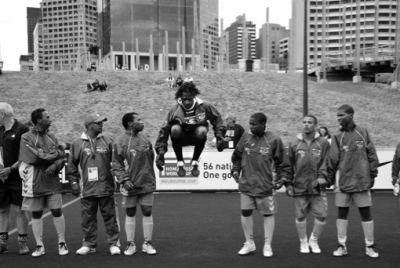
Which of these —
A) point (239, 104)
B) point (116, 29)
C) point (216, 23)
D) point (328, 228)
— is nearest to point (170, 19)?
point (116, 29)

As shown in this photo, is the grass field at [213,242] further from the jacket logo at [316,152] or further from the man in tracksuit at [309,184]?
the jacket logo at [316,152]

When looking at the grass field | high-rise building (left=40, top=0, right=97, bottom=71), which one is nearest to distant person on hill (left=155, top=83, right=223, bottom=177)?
the grass field

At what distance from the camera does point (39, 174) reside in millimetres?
6969

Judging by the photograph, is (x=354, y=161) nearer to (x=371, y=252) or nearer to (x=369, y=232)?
(x=369, y=232)

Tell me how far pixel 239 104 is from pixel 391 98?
37.2 ft

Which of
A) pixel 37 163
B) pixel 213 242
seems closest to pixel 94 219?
pixel 37 163

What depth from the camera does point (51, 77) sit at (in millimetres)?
37250

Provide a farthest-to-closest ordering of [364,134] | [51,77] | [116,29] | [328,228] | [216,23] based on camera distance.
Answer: [116,29]
[216,23]
[51,77]
[328,228]
[364,134]

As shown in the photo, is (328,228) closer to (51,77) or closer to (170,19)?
(51,77)

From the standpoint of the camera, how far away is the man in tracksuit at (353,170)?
663 cm

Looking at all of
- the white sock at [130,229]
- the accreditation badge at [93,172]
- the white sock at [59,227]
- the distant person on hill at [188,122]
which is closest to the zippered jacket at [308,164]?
the distant person on hill at [188,122]

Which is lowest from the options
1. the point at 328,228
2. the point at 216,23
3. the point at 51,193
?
the point at 328,228

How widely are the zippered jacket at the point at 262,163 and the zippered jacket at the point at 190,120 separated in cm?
176

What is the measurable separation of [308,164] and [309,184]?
32 cm
